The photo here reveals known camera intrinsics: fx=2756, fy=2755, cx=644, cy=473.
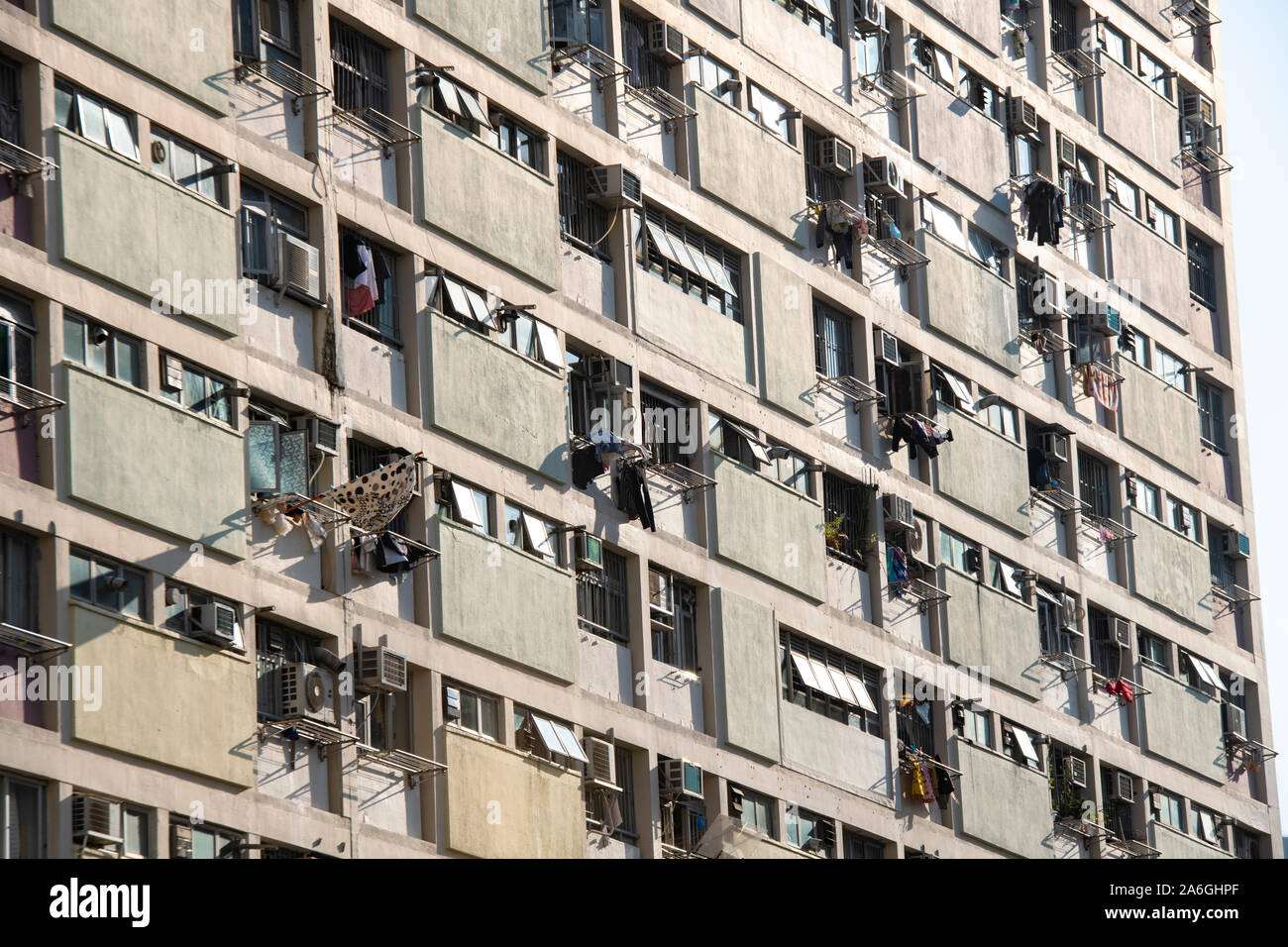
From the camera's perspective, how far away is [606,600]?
3822cm

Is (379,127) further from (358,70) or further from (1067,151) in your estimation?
(1067,151)

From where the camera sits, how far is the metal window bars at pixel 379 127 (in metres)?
35.4

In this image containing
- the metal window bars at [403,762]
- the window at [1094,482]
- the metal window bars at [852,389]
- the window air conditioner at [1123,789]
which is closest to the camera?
the metal window bars at [403,762]

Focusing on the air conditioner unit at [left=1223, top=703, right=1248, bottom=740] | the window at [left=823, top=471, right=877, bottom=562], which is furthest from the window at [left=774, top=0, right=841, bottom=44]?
the air conditioner unit at [left=1223, top=703, right=1248, bottom=740]

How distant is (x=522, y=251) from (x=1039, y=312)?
49.1 ft

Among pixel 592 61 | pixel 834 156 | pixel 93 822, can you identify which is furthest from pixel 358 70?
pixel 93 822

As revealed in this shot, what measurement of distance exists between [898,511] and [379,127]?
1211 cm

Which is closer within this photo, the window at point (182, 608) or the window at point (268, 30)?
the window at point (182, 608)

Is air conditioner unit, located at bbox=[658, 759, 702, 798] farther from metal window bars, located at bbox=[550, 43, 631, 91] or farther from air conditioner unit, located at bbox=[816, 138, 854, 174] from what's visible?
air conditioner unit, located at bbox=[816, 138, 854, 174]

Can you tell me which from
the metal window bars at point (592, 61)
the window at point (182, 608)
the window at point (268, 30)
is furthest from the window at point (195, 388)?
the metal window bars at point (592, 61)

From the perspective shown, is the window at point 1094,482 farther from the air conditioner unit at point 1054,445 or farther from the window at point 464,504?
the window at point 464,504

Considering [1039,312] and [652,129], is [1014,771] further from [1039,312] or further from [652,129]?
[652,129]

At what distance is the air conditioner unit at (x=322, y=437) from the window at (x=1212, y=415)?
25.6m
